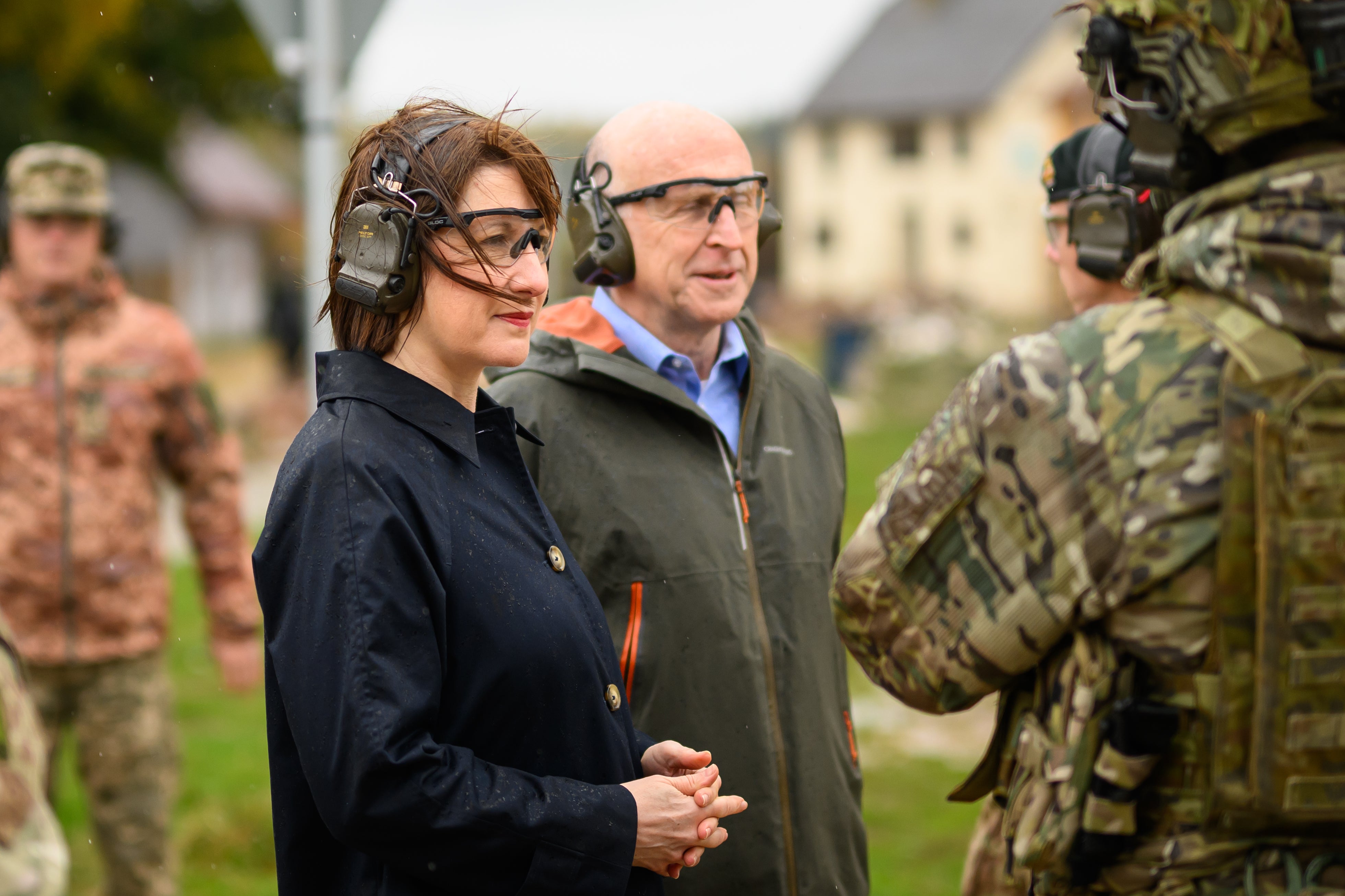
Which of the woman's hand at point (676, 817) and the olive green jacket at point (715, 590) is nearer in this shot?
the woman's hand at point (676, 817)

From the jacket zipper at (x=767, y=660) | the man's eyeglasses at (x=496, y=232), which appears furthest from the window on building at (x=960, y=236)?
the man's eyeglasses at (x=496, y=232)

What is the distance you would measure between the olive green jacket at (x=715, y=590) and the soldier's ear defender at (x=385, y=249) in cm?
96

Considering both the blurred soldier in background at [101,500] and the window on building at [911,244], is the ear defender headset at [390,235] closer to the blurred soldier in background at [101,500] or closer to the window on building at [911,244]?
the blurred soldier in background at [101,500]

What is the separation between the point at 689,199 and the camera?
3.53 metres

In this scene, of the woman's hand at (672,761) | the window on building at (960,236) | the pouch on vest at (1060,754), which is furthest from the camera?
the window on building at (960,236)

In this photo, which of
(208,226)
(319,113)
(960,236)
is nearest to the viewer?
(319,113)

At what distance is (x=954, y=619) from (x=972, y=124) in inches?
2077

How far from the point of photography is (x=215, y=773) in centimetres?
677

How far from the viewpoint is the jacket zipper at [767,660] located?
10.5 ft

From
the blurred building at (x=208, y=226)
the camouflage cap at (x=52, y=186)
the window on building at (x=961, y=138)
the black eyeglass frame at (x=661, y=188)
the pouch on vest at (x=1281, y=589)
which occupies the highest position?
the window on building at (x=961, y=138)

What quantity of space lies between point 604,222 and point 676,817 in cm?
171

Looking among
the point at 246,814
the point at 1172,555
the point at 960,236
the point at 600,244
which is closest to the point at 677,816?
the point at 1172,555

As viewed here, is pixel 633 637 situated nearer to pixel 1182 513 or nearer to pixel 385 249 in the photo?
pixel 385 249

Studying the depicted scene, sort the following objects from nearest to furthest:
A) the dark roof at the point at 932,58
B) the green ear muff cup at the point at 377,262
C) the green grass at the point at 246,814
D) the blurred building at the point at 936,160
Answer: the green ear muff cup at the point at 377,262 → the green grass at the point at 246,814 → the blurred building at the point at 936,160 → the dark roof at the point at 932,58
